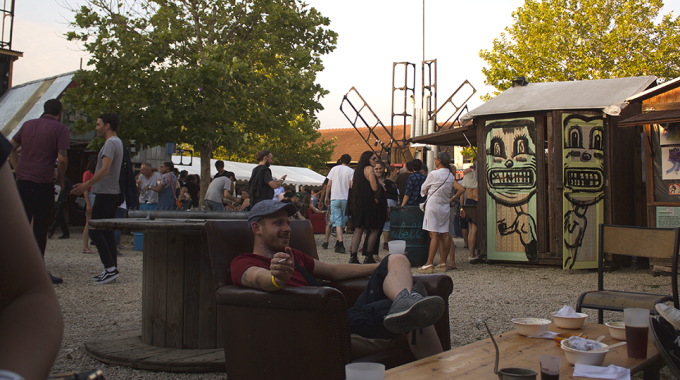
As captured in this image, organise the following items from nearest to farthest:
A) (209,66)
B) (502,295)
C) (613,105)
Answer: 1. (502,295)
2. (613,105)
3. (209,66)

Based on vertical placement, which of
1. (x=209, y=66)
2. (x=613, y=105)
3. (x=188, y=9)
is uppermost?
(x=188, y=9)

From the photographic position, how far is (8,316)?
2.54ft

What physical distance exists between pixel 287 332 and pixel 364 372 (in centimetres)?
101

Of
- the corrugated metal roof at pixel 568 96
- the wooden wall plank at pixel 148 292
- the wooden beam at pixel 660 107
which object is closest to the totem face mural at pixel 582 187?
the corrugated metal roof at pixel 568 96

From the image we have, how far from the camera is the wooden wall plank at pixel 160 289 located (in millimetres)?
3791

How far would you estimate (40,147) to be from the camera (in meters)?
5.78

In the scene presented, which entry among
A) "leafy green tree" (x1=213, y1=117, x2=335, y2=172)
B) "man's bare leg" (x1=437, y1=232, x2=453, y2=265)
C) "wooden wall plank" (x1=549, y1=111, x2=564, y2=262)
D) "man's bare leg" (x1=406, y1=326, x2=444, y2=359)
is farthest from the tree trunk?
"leafy green tree" (x1=213, y1=117, x2=335, y2=172)

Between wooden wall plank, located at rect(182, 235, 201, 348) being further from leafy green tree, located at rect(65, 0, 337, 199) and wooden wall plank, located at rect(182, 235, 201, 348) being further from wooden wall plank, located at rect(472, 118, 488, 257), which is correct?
leafy green tree, located at rect(65, 0, 337, 199)

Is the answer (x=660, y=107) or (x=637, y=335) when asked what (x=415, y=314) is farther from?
(x=660, y=107)

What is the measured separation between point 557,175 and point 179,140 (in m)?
9.21

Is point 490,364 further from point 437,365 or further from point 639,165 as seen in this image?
point 639,165

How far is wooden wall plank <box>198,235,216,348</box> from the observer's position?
3727mm

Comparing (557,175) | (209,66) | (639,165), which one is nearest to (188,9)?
(209,66)

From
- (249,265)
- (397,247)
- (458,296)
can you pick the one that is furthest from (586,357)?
(458,296)
